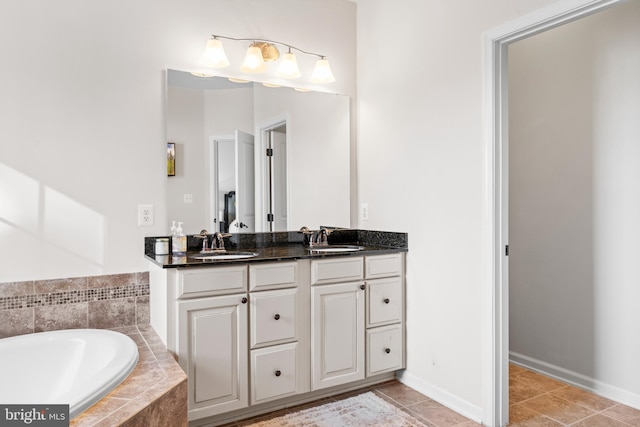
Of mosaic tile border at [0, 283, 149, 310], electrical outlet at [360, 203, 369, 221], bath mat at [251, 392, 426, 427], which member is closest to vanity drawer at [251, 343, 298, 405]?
bath mat at [251, 392, 426, 427]

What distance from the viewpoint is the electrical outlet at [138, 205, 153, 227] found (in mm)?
2520

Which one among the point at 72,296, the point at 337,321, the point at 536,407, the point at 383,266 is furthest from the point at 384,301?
the point at 72,296

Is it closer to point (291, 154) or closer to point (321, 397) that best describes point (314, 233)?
point (291, 154)

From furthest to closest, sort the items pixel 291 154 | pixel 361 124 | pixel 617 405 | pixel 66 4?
pixel 361 124, pixel 291 154, pixel 617 405, pixel 66 4

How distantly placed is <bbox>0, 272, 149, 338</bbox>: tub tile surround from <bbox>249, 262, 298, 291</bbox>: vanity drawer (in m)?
0.67

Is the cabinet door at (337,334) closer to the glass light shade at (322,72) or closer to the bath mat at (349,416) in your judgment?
the bath mat at (349,416)

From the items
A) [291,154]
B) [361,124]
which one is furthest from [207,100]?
[361,124]

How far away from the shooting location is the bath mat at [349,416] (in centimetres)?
232

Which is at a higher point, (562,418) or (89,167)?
(89,167)

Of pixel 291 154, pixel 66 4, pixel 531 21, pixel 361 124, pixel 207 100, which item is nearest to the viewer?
pixel 531 21

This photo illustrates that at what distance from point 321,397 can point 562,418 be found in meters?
1.29

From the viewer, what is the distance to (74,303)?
92.2 inches

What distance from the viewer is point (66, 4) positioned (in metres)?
2.34

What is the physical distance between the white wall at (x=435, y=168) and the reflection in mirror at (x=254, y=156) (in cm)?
30
